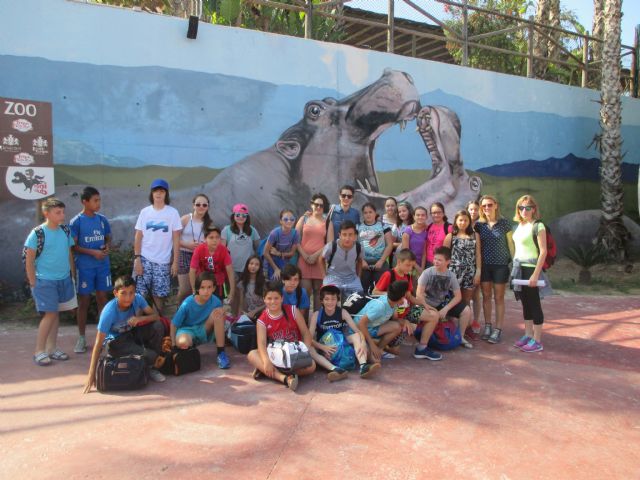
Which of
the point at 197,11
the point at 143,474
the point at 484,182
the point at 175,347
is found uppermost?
the point at 197,11

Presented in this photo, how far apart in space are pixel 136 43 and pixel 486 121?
744 centimetres

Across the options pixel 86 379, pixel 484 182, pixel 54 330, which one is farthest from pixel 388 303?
pixel 484 182

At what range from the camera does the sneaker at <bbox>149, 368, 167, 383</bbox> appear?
4.62 metres

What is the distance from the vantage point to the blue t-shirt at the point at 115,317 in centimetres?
450

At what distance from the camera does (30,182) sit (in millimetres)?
6352

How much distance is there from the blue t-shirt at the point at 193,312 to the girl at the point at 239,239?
1.01m

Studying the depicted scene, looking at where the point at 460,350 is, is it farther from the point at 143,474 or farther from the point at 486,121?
the point at 486,121

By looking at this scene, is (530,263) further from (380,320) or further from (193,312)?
(193,312)

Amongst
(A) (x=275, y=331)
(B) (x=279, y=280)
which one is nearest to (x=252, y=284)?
(B) (x=279, y=280)

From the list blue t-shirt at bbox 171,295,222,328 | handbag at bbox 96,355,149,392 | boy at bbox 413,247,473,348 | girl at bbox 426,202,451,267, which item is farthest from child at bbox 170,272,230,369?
girl at bbox 426,202,451,267

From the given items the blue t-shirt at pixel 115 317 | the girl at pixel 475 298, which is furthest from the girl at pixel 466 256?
the blue t-shirt at pixel 115 317

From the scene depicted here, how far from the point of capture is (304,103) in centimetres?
963

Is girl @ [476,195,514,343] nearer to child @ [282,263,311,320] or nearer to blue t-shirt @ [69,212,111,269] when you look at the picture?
child @ [282,263,311,320]

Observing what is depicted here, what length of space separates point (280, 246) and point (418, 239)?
5.35 feet
